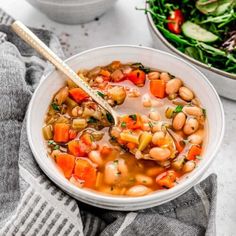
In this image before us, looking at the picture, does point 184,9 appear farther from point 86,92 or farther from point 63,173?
point 63,173

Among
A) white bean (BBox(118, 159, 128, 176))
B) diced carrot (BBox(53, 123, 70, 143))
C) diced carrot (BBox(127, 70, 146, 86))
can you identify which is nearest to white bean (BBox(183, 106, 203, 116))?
diced carrot (BBox(127, 70, 146, 86))

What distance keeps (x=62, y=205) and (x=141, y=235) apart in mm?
300

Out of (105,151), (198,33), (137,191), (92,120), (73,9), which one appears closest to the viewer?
(137,191)

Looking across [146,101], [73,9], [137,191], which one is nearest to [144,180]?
[137,191]

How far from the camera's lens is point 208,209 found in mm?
2305

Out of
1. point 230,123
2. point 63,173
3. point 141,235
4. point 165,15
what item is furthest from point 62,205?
point 165,15

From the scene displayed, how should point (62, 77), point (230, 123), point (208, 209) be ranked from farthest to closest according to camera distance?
point (230, 123)
point (62, 77)
point (208, 209)

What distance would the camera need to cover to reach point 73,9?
286cm

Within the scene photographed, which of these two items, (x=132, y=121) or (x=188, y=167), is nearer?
(x=188, y=167)

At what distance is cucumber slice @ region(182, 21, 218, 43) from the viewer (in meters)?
2.74

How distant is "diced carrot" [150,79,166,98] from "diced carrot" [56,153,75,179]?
0.45m

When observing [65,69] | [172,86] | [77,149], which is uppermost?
[65,69]

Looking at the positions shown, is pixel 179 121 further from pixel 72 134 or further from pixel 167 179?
pixel 72 134

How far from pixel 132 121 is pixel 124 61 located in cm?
38
